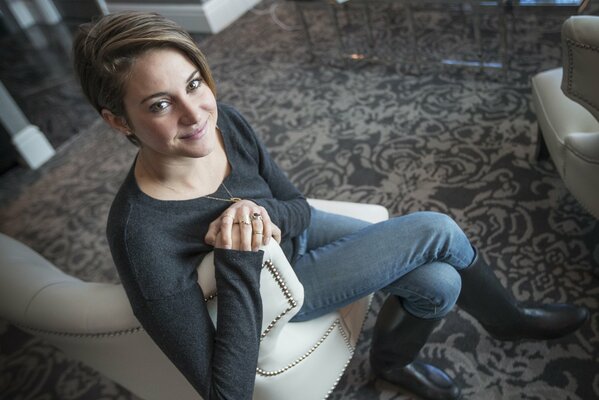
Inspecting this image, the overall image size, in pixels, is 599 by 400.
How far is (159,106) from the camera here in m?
0.81

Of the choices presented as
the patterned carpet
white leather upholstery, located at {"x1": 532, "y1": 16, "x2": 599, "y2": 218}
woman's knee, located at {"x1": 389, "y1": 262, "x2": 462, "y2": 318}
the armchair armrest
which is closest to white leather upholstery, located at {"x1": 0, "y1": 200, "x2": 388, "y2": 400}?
the armchair armrest

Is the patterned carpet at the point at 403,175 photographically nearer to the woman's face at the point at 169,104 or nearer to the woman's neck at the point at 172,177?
the woman's neck at the point at 172,177

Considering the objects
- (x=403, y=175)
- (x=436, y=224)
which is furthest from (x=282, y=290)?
(x=403, y=175)

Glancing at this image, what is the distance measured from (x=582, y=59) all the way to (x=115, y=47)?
3.38 feet

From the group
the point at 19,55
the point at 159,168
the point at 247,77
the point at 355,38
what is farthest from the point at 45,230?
the point at 355,38

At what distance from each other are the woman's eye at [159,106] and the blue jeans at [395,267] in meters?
0.47

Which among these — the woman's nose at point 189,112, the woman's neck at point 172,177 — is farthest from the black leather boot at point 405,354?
the woman's nose at point 189,112

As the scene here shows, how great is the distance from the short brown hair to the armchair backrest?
2.91 feet

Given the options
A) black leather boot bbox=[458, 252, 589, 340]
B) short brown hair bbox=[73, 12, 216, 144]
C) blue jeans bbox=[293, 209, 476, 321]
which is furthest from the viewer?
black leather boot bbox=[458, 252, 589, 340]

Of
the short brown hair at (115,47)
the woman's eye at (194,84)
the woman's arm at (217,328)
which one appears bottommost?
the woman's arm at (217,328)

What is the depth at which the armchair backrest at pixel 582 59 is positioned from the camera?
106 cm

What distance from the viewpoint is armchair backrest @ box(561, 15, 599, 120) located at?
106 centimetres

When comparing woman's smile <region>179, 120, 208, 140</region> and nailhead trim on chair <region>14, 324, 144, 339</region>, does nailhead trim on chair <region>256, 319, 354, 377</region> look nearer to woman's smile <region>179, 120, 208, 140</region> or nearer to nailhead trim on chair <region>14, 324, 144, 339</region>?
nailhead trim on chair <region>14, 324, 144, 339</region>

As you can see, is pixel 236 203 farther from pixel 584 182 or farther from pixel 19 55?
pixel 19 55
